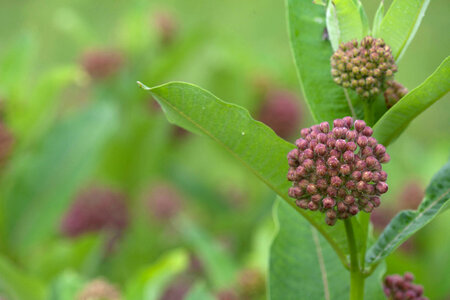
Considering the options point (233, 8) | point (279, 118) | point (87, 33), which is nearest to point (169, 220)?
point (279, 118)

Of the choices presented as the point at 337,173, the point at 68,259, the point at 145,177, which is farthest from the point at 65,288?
the point at 145,177

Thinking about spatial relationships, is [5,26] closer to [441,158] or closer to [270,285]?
[441,158]

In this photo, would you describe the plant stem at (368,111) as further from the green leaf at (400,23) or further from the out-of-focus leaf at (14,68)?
the out-of-focus leaf at (14,68)

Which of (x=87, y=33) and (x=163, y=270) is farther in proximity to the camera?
(x=87, y=33)

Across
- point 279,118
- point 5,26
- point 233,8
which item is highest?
point 279,118

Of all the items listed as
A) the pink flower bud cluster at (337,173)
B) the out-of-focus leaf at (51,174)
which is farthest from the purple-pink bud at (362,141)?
the out-of-focus leaf at (51,174)

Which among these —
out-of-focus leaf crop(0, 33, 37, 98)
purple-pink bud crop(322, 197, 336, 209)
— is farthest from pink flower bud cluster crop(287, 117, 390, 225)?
out-of-focus leaf crop(0, 33, 37, 98)

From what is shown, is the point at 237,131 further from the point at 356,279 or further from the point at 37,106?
the point at 37,106
